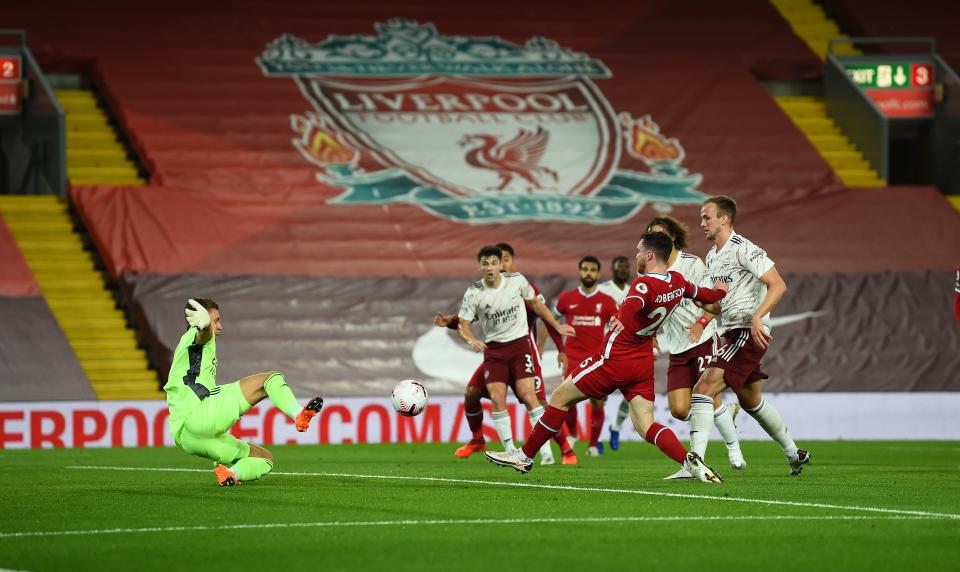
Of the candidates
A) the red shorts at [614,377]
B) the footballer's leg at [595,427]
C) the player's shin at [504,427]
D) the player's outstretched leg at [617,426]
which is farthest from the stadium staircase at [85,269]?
the red shorts at [614,377]

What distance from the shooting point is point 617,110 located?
2839cm

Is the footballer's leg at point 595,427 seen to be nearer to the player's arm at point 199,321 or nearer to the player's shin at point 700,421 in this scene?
the player's shin at point 700,421

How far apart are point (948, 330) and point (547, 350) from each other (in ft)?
21.2

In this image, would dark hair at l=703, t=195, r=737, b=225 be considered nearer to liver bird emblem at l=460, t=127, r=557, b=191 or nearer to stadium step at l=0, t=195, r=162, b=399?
stadium step at l=0, t=195, r=162, b=399

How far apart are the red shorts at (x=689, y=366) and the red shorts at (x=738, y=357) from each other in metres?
0.40

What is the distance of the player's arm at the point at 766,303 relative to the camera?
37.6 feet

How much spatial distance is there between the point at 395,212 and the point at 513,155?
2978mm

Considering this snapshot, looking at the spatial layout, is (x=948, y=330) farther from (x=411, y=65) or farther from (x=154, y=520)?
(x=154, y=520)

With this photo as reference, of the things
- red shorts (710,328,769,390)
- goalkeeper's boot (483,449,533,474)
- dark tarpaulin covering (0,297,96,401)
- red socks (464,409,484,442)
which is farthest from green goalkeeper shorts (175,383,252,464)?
dark tarpaulin covering (0,297,96,401)

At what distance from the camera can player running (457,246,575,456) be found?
1485 centimetres

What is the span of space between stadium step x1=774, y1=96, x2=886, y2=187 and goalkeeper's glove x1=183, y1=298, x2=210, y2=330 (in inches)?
735

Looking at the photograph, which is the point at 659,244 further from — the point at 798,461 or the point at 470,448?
the point at 470,448

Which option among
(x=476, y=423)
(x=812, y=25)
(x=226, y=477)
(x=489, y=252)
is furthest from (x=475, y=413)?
(x=812, y=25)

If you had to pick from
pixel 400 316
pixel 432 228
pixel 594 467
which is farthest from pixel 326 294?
pixel 594 467
